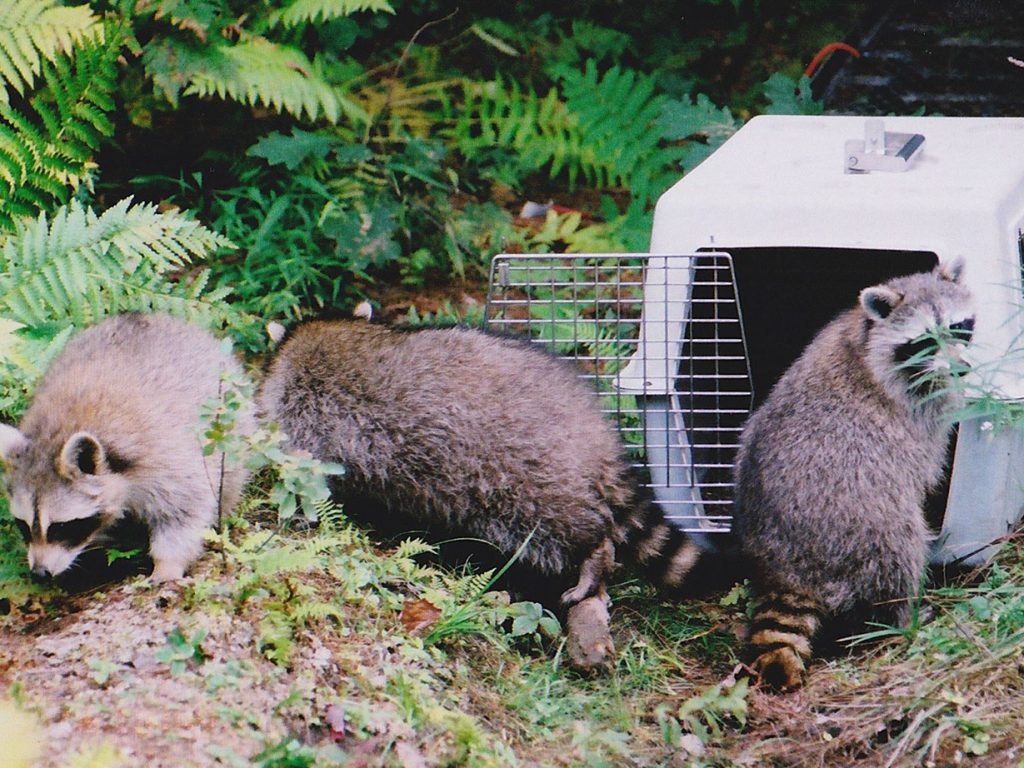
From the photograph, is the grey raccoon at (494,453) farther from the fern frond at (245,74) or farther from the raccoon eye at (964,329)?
the fern frond at (245,74)

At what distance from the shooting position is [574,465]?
4023 mm

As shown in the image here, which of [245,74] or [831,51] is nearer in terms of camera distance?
[245,74]

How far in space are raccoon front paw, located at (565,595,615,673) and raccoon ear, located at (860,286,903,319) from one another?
1306mm

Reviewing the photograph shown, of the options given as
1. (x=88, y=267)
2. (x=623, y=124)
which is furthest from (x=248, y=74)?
(x=623, y=124)

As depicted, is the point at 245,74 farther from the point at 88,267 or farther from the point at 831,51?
the point at 831,51

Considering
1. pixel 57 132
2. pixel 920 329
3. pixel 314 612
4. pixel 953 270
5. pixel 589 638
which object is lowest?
pixel 589 638

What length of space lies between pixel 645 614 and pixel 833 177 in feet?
5.50

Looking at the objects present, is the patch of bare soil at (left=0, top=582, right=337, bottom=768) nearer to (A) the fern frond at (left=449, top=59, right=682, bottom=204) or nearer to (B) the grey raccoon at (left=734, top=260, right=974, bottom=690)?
(B) the grey raccoon at (left=734, top=260, right=974, bottom=690)

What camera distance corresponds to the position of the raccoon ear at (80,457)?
11.7ft

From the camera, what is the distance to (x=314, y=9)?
577 centimetres

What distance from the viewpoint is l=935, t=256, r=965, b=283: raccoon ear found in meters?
3.93

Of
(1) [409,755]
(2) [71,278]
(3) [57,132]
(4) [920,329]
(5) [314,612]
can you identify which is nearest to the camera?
(1) [409,755]

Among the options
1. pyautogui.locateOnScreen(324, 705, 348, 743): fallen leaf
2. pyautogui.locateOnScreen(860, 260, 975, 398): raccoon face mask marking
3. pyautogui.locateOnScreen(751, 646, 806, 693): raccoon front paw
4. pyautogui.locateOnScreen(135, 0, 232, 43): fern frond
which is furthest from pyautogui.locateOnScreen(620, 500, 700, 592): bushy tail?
pyautogui.locateOnScreen(135, 0, 232, 43): fern frond

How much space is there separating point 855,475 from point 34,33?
3541mm
